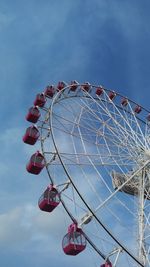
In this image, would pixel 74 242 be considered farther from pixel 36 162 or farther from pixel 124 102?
pixel 124 102

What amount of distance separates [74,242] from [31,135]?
757 centimetres

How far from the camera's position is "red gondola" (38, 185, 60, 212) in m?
22.7

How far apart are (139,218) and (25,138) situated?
7.31m

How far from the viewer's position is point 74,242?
20594 millimetres

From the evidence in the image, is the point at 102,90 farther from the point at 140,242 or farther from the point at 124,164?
the point at 140,242

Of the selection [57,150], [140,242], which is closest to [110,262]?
[140,242]

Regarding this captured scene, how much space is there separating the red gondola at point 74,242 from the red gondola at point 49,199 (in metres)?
2.08

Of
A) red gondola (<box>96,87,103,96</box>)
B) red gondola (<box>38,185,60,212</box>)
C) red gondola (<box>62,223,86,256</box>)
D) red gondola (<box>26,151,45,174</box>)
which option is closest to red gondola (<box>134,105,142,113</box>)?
red gondola (<box>96,87,103,96</box>)

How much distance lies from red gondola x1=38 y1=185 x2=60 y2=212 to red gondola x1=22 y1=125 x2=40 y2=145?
4.10 m

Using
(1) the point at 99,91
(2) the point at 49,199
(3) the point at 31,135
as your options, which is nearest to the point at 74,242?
(2) the point at 49,199

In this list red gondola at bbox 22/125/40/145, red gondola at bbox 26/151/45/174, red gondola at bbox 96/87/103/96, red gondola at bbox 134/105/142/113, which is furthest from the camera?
red gondola at bbox 134/105/142/113

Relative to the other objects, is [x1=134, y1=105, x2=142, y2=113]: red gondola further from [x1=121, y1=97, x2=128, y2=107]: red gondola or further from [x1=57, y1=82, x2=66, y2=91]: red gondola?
[x1=57, y1=82, x2=66, y2=91]: red gondola

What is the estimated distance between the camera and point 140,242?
76.8 feet

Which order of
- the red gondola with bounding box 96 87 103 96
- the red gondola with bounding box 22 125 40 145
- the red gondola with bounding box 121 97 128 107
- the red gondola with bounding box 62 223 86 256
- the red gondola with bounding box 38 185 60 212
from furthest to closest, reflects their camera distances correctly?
the red gondola with bounding box 121 97 128 107 < the red gondola with bounding box 96 87 103 96 < the red gondola with bounding box 22 125 40 145 < the red gondola with bounding box 38 185 60 212 < the red gondola with bounding box 62 223 86 256
